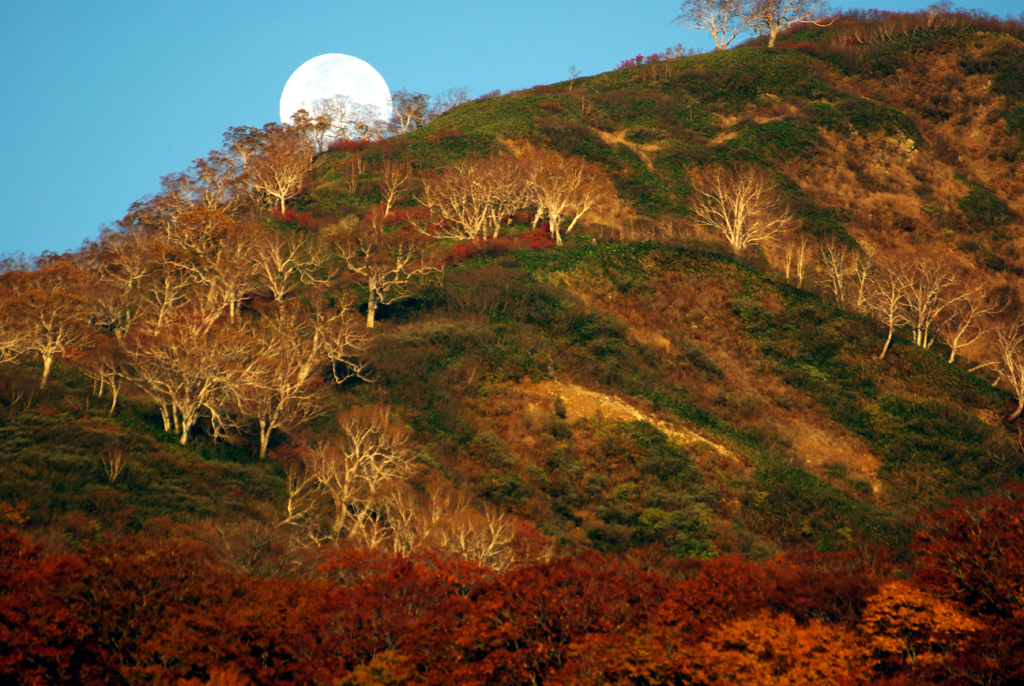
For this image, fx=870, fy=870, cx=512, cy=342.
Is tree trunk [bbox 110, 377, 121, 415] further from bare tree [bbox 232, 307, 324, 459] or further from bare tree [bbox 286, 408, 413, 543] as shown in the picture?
bare tree [bbox 286, 408, 413, 543]

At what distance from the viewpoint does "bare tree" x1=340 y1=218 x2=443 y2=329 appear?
204 ft

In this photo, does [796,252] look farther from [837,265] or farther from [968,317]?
[968,317]

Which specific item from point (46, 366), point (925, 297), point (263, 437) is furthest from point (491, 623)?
point (925, 297)

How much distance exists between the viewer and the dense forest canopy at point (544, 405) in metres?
25.8

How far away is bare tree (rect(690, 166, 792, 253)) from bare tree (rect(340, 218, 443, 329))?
2473 cm

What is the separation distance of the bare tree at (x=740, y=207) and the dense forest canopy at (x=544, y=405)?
0.76m

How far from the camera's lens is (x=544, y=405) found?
5309 centimetres

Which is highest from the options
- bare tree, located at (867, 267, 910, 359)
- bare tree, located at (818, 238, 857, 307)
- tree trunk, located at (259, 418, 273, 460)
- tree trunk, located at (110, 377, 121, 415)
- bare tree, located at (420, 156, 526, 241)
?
bare tree, located at (420, 156, 526, 241)

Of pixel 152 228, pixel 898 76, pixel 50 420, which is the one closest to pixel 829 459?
pixel 50 420

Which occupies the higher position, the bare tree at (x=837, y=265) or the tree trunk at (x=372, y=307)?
the bare tree at (x=837, y=265)

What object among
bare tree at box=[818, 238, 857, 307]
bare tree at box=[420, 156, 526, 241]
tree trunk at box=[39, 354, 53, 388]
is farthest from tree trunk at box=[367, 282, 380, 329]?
bare tree at box=[818, 238, 857, 307]

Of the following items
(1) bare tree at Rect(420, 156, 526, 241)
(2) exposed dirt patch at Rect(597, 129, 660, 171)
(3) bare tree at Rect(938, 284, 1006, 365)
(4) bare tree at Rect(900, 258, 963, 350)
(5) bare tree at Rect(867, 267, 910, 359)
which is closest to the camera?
(5) bare tree at Rect(867, 267, 910, 359)

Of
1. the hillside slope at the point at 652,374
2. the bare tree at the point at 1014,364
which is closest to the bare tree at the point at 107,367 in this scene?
the hillside slope at the point at 652,374

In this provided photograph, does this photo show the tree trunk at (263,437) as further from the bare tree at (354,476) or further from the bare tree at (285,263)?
the bare tree at (285,263)
